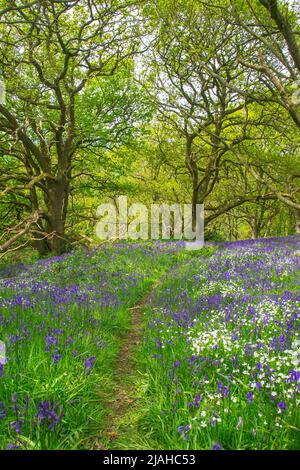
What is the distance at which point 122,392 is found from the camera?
4.20 meters

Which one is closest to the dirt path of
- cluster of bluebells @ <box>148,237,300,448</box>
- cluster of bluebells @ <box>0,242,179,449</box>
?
cluster of bluebells @ <box>0,242,179,449</box>

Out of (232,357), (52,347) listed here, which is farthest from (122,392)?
(232,357)

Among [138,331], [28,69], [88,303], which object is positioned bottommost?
[138,331]

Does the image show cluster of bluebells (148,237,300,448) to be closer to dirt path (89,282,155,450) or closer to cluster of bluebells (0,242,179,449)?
dirt path (89,282,155,450)

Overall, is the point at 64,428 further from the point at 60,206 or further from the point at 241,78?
the point at 241,78

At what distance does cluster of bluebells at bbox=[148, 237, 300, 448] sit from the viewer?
2857 mm

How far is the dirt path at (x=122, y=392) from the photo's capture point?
129 inches

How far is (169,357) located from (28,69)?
15164 millimetres

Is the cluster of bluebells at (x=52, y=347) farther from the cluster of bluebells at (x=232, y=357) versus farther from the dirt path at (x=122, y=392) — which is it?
the cluster of bluebells at (x=232, y=357)

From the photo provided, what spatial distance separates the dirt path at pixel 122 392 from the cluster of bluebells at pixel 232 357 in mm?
483

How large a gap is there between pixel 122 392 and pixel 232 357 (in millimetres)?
1498

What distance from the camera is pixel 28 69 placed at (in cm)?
1484

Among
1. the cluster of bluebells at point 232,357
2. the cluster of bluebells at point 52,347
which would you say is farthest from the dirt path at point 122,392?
the cluster of bluebells at point 232,357
